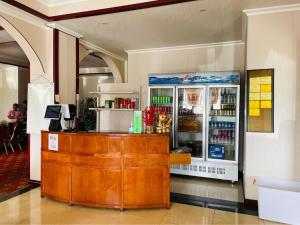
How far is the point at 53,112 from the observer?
3768 mm

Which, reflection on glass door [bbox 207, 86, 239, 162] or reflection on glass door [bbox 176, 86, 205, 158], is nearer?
reflection on glass door [bbox 207, 86, 239, 162]

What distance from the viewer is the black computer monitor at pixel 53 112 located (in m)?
3.72

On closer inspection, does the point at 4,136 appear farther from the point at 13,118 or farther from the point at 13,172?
the point at 13,172

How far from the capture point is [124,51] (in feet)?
19.8

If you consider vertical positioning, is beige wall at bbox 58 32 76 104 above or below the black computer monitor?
above

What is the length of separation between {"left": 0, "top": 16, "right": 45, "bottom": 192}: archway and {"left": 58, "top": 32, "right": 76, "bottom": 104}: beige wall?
346mm

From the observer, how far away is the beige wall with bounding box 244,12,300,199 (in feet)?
10.6

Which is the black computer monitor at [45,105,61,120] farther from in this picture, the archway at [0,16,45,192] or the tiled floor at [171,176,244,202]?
the tiled floor at [171,176,244,202]

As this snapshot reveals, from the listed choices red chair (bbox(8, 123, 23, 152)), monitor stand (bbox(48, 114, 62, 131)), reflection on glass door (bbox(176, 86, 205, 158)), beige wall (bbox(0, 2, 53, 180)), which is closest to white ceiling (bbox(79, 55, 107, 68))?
red chair (bbox(8, 123, 23, 152))

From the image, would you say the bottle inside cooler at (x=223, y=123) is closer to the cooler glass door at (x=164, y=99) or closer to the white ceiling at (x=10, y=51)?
the cooler glass door at (x=164, y=99)

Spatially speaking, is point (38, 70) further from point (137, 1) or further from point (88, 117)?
point (88, 117)

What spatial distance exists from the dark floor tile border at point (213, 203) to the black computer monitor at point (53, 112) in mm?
2178

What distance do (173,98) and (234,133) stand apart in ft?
4.43

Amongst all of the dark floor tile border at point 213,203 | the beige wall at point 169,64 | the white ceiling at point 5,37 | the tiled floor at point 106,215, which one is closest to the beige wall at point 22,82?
the white ceiling at point 5,37
